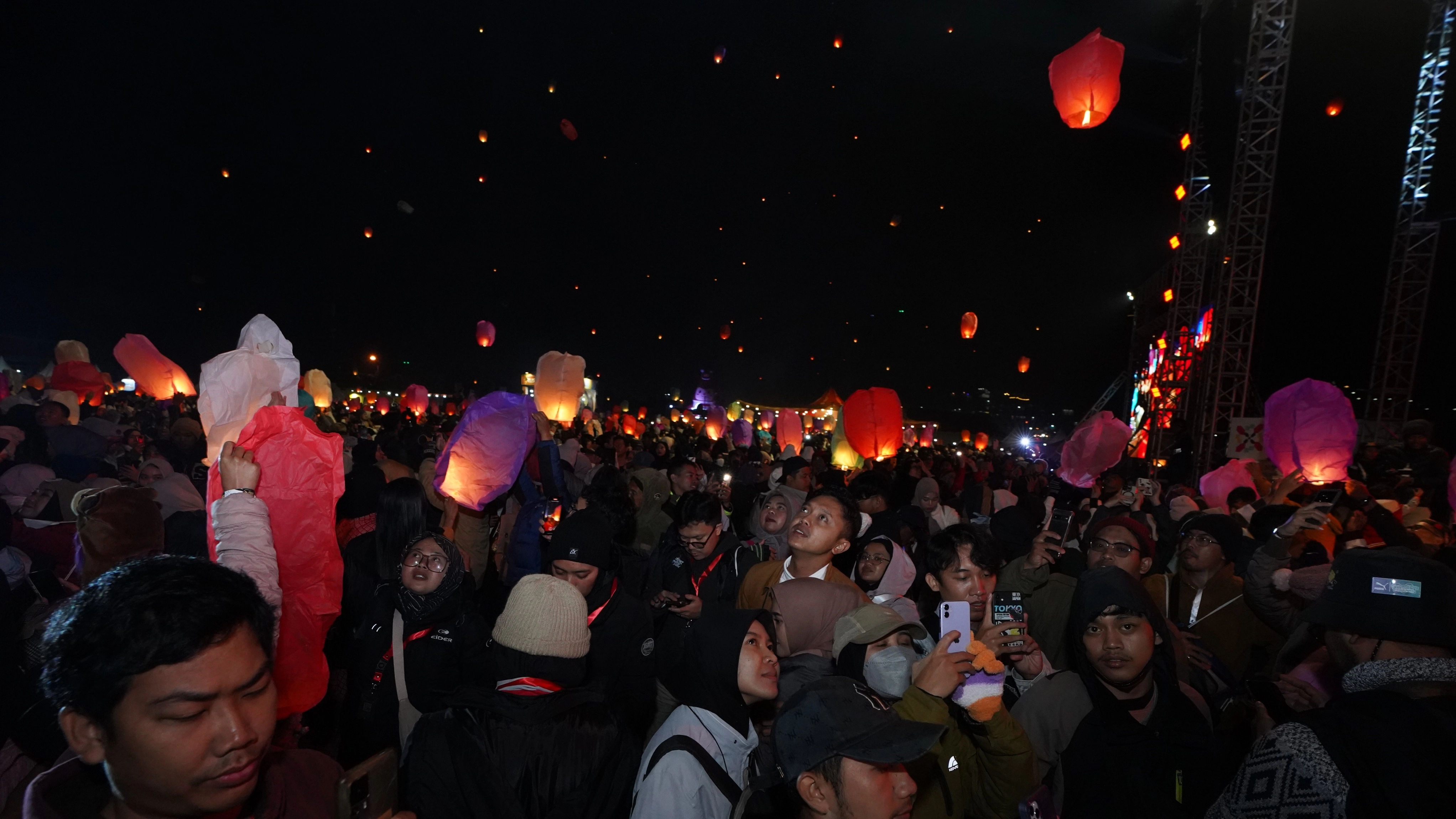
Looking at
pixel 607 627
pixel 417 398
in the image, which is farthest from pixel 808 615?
pixel 417 398

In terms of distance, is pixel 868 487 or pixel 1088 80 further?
pixel 1088 80

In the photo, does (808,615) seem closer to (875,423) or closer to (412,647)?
(412,647)

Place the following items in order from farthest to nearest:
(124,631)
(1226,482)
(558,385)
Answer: (558,385)
(1226,482)
(124,631)

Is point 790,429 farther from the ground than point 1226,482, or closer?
closer

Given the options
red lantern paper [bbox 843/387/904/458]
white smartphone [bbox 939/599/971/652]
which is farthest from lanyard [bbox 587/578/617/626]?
red lantern paper [bbox 843/387/904/458]

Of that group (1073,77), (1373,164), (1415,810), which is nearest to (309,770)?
(1415,810)

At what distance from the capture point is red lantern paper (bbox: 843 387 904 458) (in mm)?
10188

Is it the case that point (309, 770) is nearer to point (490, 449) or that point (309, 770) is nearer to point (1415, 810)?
point (1415, 810)

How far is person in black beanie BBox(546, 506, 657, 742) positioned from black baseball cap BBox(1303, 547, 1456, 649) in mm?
2829

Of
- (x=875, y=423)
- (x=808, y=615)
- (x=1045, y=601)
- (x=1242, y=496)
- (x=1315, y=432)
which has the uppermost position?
(x=1315, y=432)

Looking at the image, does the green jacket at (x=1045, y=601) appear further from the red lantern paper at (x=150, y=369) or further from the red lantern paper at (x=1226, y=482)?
the red lantern paper at (x=150, y=369)

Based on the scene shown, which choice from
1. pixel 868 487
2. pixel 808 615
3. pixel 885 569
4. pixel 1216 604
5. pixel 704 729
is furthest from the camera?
pixel 868 487

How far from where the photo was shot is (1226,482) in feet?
28.7

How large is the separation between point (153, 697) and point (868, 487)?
5.60 m
